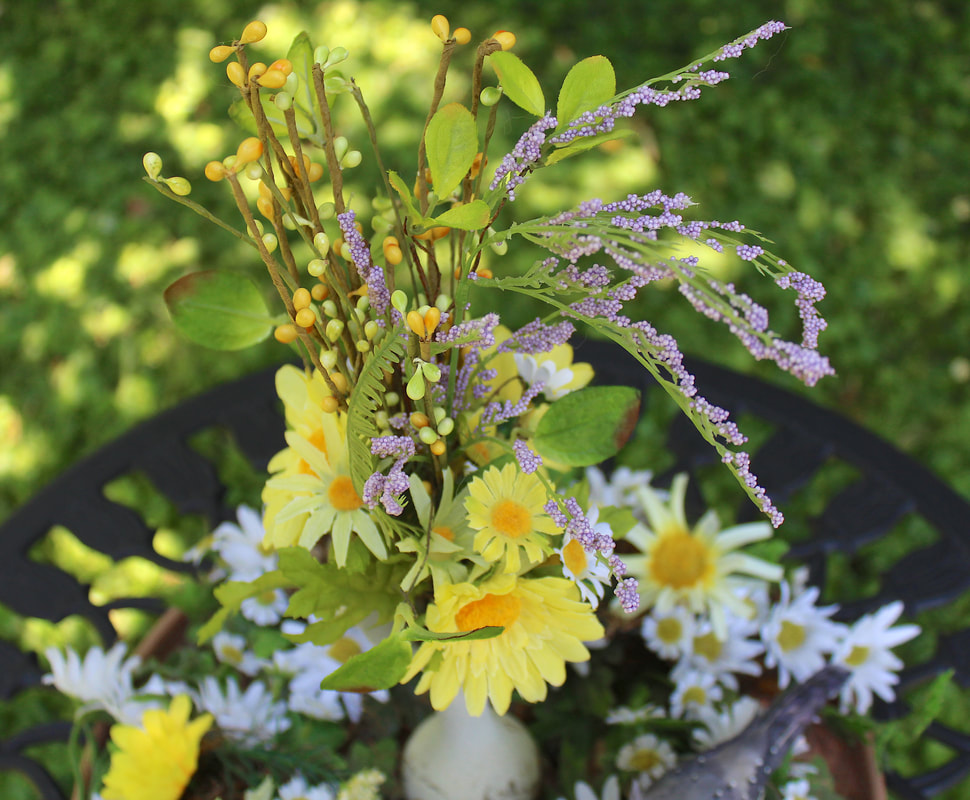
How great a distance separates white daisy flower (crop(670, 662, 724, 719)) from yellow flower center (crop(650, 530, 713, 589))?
0.10 meters

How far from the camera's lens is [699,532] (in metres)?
0.92

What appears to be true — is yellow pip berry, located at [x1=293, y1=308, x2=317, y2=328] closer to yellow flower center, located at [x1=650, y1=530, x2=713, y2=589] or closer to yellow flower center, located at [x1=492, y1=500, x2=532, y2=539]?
yellow flower center, located at [x1=492, y1=500, x2=532, y2=539]

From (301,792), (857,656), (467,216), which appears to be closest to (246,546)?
(301,792)

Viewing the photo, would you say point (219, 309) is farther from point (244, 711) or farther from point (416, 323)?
point (244, 711)

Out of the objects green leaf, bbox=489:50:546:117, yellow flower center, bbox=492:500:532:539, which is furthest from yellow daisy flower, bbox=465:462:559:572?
green leaf, bbox=489:50:546:117

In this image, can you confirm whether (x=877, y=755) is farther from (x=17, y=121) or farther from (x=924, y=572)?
(x=17, y=121)

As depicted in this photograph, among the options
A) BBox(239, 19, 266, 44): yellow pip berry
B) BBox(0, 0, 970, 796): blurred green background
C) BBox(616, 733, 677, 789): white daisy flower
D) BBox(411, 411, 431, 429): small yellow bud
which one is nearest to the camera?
BBox(239, 19, 266, 44): yellow pip berry

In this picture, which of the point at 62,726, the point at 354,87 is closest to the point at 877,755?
the point at 354,87

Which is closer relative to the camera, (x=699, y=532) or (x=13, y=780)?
(x=699, y=532)

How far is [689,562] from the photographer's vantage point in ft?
3.00

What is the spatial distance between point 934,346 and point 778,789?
1643 millimetres

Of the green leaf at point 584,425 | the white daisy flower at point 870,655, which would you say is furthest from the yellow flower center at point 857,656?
the green leaf at point 584,425

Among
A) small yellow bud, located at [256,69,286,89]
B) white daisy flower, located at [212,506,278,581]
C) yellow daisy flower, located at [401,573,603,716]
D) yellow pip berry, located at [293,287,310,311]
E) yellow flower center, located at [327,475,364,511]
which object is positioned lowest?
white daisy flower, located at [212,506,278,581]

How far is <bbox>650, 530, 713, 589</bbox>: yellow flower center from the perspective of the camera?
909mm
